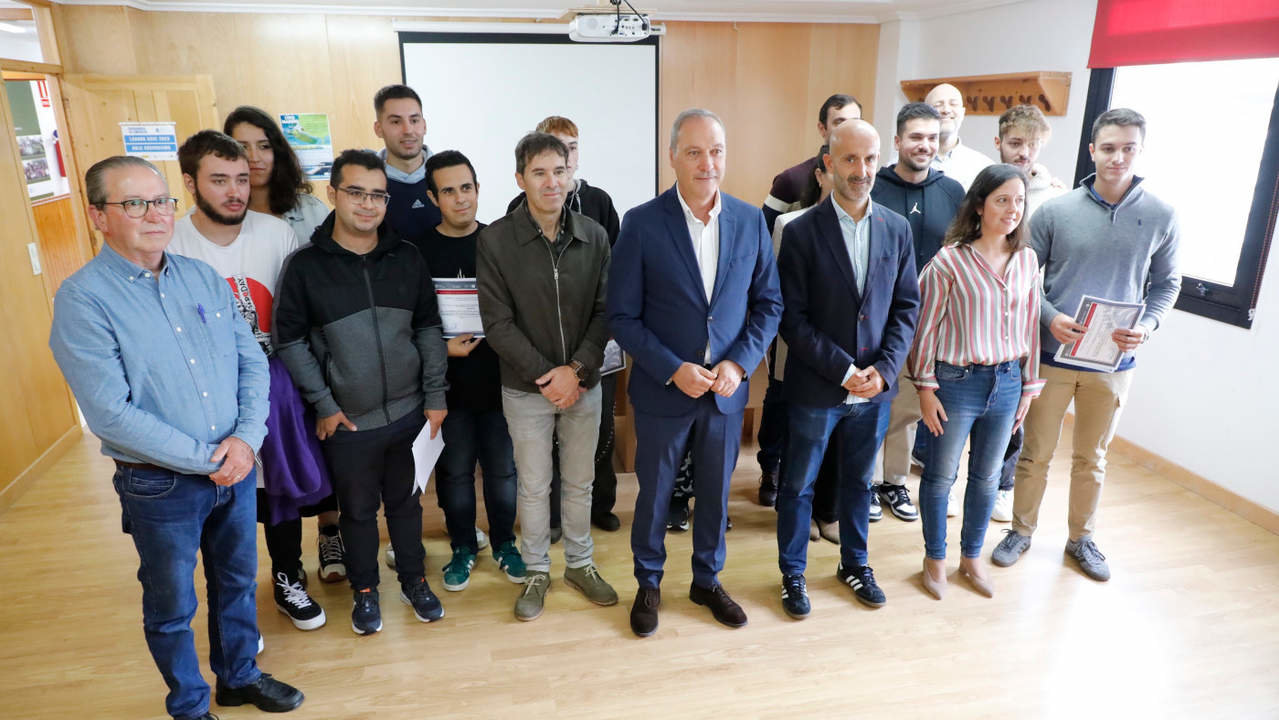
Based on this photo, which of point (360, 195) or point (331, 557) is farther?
point (331, 557)

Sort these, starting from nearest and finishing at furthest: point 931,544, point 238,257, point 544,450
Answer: point 238,257
point 544,450
point 931,544

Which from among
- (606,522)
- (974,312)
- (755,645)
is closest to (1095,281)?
(974,312)

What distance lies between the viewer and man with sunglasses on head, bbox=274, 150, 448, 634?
7.47ft

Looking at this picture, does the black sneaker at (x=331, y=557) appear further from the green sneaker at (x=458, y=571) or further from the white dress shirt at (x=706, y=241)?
the white dress shirt at (x=706, y=241)

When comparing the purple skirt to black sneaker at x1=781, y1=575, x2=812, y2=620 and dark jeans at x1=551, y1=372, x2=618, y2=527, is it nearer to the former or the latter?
dark jeans at x1=551, y1=372, x2=618, y2=527

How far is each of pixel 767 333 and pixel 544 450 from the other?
887mm

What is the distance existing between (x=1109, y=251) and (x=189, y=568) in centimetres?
314

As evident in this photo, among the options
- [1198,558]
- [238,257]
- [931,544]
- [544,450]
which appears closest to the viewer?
[238,257]

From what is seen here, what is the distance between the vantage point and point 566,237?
248 centimetres

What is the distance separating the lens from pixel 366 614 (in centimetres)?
259

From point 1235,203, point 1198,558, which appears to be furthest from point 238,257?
point 1235,203

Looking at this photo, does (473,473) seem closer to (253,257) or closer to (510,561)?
(510,561)

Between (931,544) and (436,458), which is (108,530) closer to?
(436,458)

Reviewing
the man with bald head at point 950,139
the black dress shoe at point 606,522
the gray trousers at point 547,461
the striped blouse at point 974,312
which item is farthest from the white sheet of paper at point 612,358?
the man with bald head at point 950,139
